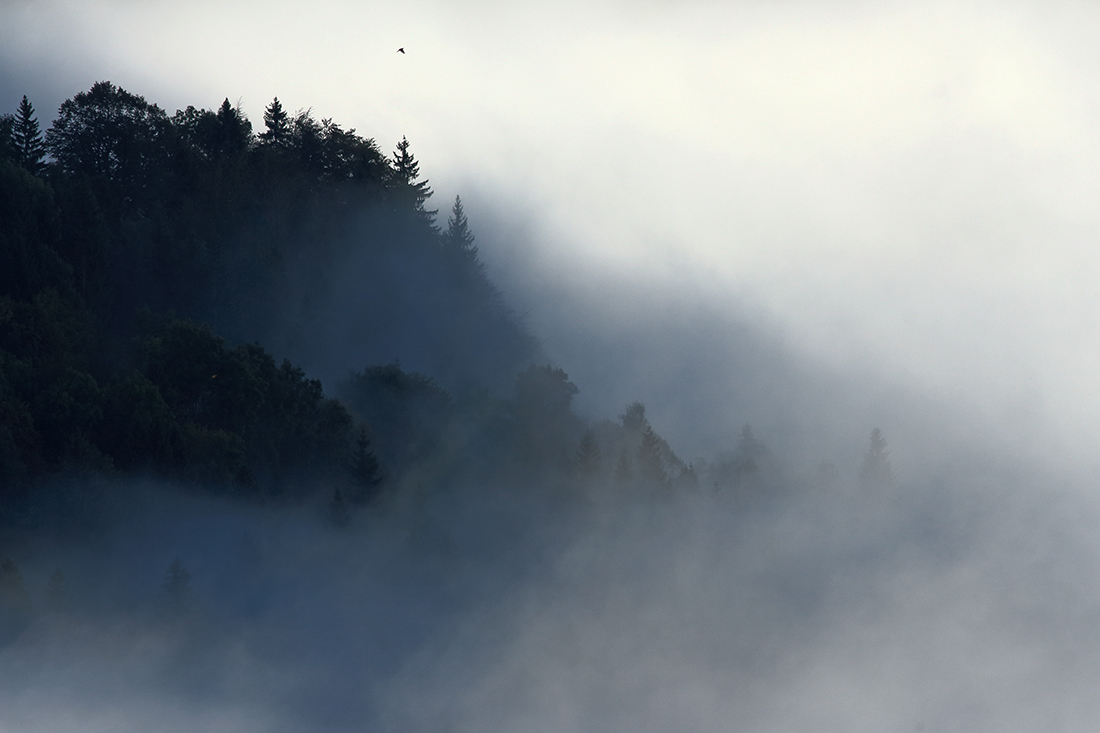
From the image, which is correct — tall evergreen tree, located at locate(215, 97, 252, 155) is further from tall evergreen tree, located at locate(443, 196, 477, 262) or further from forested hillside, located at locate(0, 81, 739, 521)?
tall evergreen tree, located at locate(443, 196, 477, 262)

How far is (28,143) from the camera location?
76375mm

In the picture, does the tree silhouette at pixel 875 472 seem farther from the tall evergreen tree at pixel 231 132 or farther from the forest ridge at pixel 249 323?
the tall evergreen tree at pixel 231 132

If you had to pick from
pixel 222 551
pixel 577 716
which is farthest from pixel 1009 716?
pixel 222 551

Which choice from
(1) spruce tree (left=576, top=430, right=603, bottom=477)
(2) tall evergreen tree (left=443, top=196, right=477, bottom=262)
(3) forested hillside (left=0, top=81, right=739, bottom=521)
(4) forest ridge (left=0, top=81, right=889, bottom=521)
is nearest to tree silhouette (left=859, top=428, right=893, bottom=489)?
(3) forested hillside (left=0, top=81, right=739, bottom=521)

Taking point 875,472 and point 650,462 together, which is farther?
point 875,472

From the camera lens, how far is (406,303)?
9544 centimetres

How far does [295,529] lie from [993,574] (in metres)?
86.2

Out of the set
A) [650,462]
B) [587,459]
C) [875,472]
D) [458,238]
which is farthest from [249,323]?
[875,472]

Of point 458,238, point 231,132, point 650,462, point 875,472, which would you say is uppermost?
point 875,472

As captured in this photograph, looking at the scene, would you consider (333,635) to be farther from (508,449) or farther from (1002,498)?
(1002,498)

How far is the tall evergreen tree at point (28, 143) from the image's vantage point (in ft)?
248

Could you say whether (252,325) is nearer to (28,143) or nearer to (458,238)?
(28,143)

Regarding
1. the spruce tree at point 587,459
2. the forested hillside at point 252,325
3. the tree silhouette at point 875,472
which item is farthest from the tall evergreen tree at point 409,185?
the tree silhouette at point 875,472

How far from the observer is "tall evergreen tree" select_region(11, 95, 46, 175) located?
7556 cm
